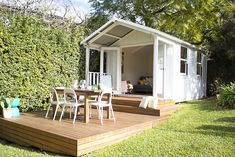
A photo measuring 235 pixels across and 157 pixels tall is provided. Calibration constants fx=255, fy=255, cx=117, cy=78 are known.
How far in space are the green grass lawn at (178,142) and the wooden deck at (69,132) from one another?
0.57ft

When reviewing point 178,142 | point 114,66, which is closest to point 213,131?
point 178,142

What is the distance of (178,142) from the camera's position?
5.49 meters

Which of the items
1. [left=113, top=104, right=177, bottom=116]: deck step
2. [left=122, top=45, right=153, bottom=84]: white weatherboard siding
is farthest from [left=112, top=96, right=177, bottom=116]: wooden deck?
[left=122, top=45, right=153, bottom=84]: white weatherboard siding

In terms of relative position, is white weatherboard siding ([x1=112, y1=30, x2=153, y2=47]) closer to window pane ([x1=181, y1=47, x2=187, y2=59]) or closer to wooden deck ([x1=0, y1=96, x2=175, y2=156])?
window pane ([x1=181, y1=47, x2=187, y2=59])

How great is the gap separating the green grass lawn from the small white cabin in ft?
8.00

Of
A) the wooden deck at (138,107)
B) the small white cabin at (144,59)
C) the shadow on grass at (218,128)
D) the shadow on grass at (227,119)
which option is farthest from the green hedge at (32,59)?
the shadow on grass at (227,119)

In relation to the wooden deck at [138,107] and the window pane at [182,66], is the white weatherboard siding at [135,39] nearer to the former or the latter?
the window pane at [182,66]

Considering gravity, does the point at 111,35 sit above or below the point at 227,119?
above

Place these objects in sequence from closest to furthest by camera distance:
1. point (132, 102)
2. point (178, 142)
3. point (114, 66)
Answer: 1. point (178, 142)
2. point (132, 102)
3. point (114, 66)

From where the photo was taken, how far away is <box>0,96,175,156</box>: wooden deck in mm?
4895

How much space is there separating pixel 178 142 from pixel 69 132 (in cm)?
234

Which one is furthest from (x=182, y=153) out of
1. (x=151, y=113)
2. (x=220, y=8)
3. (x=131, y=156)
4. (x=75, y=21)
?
(x=220, y=8)

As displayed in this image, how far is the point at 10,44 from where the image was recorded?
7.66m

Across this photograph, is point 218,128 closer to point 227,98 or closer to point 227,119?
point 227,119
